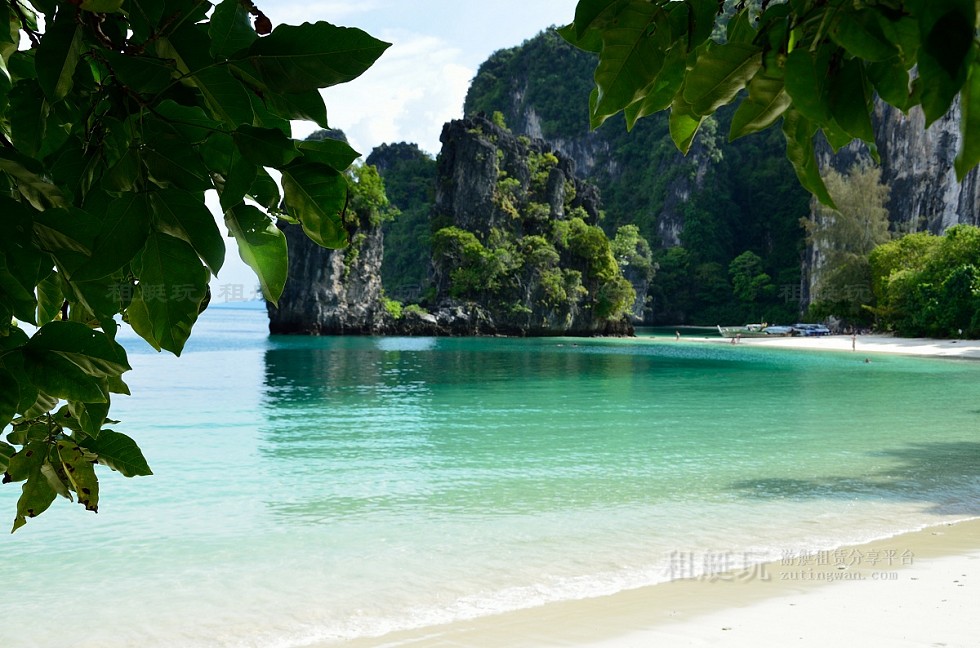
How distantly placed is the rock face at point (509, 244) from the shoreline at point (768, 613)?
4337cm

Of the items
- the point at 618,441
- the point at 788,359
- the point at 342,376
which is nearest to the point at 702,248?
the point at 788,359

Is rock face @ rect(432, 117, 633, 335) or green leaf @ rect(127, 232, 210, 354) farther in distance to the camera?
rock face @ rect(432, 117, 633, 335)

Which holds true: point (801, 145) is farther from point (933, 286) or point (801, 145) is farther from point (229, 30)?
point (933, 286)

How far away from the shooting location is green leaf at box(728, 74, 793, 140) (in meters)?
0.61

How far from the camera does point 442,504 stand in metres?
7.88

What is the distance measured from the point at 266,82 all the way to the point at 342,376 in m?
23.1

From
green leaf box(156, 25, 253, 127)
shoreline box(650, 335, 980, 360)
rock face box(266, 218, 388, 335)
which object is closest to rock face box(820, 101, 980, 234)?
shoreline box(650, 335, 980, 360)

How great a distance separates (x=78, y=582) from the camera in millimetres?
5492

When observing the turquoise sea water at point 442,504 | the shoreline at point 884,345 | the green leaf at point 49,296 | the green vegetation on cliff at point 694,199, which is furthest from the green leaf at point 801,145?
the green vegetation on cliff at point 694,199

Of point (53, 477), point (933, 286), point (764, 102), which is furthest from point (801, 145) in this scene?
point (933, 286)

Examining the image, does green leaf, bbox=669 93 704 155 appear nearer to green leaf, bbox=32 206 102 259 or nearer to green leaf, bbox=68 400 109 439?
green leaf, bbox=32 206 102 259

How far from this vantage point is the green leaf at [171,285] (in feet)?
1.81

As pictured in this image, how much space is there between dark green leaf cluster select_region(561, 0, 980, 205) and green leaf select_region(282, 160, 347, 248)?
249mm

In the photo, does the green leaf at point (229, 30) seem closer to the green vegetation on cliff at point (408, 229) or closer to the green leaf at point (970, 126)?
the green leaf at point (970, 126)
